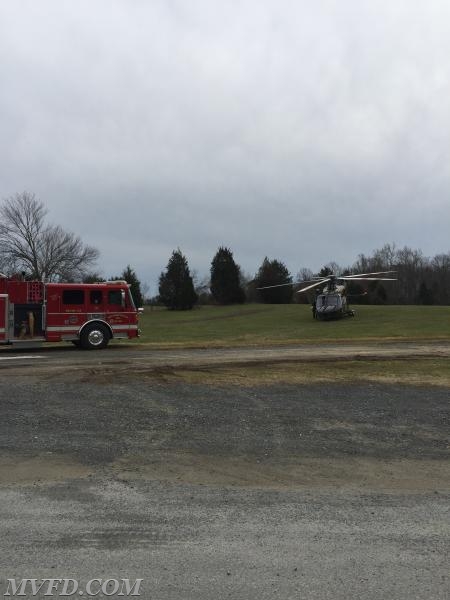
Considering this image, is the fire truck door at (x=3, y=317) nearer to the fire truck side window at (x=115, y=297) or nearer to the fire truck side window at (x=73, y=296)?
the fire truck side window at (x=73, y=296)

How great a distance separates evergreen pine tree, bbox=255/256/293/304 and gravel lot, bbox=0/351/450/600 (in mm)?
81485

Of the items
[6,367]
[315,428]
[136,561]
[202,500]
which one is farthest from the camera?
[6,367]

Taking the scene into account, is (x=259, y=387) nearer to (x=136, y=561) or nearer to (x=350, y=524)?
(x=350, y=524)

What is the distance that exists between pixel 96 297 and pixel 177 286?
69.4 meters

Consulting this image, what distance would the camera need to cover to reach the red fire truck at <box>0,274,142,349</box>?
19750 mm

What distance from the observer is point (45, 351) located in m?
21.0

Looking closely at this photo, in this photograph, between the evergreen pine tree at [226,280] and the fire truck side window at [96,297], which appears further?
the evergreen pine tree at [226,280]

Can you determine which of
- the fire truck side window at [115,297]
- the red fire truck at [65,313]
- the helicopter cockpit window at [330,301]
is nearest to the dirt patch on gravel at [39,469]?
the red fire truck at [65,313]

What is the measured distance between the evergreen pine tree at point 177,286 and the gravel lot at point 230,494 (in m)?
79.2

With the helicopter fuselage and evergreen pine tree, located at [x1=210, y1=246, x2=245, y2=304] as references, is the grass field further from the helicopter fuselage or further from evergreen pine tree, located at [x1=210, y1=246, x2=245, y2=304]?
evergreen pine tree, located at [x1=210, y1=246, x2=245, y2=304]

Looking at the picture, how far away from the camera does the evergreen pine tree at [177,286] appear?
89.2 metres

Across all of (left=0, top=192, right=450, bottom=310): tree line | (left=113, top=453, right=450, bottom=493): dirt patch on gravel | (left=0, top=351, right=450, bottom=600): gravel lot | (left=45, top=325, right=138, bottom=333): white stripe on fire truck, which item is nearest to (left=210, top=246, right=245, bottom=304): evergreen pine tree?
(left=0, top=192, right=450, bottom=310): tree line

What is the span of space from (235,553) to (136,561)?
71 cm

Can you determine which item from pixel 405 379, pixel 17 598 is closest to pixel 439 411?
pixel 405 379
